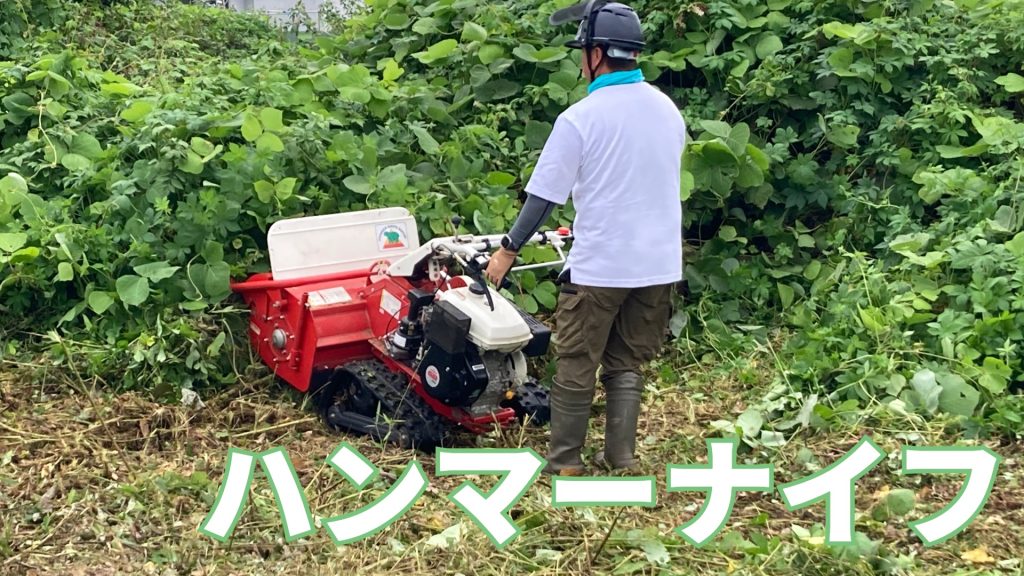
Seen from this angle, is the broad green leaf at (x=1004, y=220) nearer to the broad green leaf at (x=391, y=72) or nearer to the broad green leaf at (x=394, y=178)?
the broad green leaf at (x=394, y=178)

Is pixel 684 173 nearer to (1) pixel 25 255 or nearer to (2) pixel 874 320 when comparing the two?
(2) pixel 874 320

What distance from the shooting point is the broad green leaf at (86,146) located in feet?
18.2

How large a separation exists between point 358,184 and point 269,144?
471mm

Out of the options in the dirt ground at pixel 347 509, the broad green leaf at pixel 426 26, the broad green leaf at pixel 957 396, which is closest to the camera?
the dirt ground at pixel 347 509

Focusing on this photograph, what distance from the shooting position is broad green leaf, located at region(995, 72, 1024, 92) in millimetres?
6051

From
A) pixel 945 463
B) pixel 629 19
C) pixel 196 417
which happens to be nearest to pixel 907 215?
pixel 945 463

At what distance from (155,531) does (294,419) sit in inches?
44.6

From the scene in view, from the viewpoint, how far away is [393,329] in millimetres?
4535

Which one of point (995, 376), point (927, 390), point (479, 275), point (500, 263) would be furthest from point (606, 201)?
point (995, 376)

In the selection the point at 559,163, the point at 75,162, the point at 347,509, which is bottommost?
the point at 347,509

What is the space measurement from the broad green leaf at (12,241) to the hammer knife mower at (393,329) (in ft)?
3.25

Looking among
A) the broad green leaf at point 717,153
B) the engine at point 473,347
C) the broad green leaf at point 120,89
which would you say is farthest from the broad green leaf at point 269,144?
the broad green leaf at point 717,153

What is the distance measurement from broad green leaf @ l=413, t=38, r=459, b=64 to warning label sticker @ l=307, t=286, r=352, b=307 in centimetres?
240

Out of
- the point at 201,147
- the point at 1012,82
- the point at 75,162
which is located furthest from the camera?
the point at 1012,82
